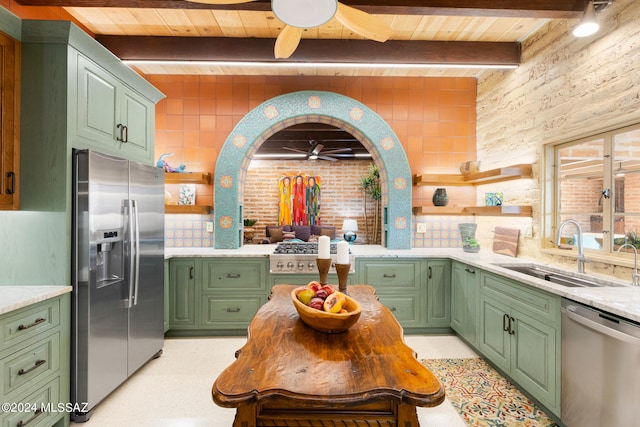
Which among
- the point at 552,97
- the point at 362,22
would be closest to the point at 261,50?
the point at 362,22

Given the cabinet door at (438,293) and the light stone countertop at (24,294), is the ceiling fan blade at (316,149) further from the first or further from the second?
the light stone countertop at (24,294)

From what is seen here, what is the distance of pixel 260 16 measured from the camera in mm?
2861

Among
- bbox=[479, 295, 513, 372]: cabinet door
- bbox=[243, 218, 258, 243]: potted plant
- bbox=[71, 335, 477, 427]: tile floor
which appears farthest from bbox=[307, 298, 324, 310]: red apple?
bbox=[243, 218, 258, 243]: potted plant

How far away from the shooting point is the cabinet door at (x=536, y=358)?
1.96 metres

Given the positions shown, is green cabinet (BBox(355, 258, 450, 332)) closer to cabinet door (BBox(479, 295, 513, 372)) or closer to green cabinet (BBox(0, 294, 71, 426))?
cabinet door (BBox(479, 295, 513, 372))

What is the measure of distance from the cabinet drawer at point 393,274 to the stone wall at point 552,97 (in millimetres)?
1066

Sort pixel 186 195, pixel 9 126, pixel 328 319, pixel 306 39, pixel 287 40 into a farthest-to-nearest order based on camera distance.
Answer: pixel 186 195, pixel 306 39, pixel 287 40, pixel 9 126, pixel 328 319

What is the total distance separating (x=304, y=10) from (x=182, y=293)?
2.84m

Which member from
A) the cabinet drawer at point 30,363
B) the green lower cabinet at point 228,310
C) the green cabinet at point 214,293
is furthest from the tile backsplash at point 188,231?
the cabinet drawer at point 30,363

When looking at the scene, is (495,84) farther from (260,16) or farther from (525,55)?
(260,16)

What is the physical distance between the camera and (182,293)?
3.30 meters

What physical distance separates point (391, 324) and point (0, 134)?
2342 mm

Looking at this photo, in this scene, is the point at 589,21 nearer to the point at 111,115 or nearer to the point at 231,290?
the point at 111,115

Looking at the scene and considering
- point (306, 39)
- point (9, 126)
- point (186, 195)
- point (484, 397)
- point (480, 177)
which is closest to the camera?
point (9, 126)
